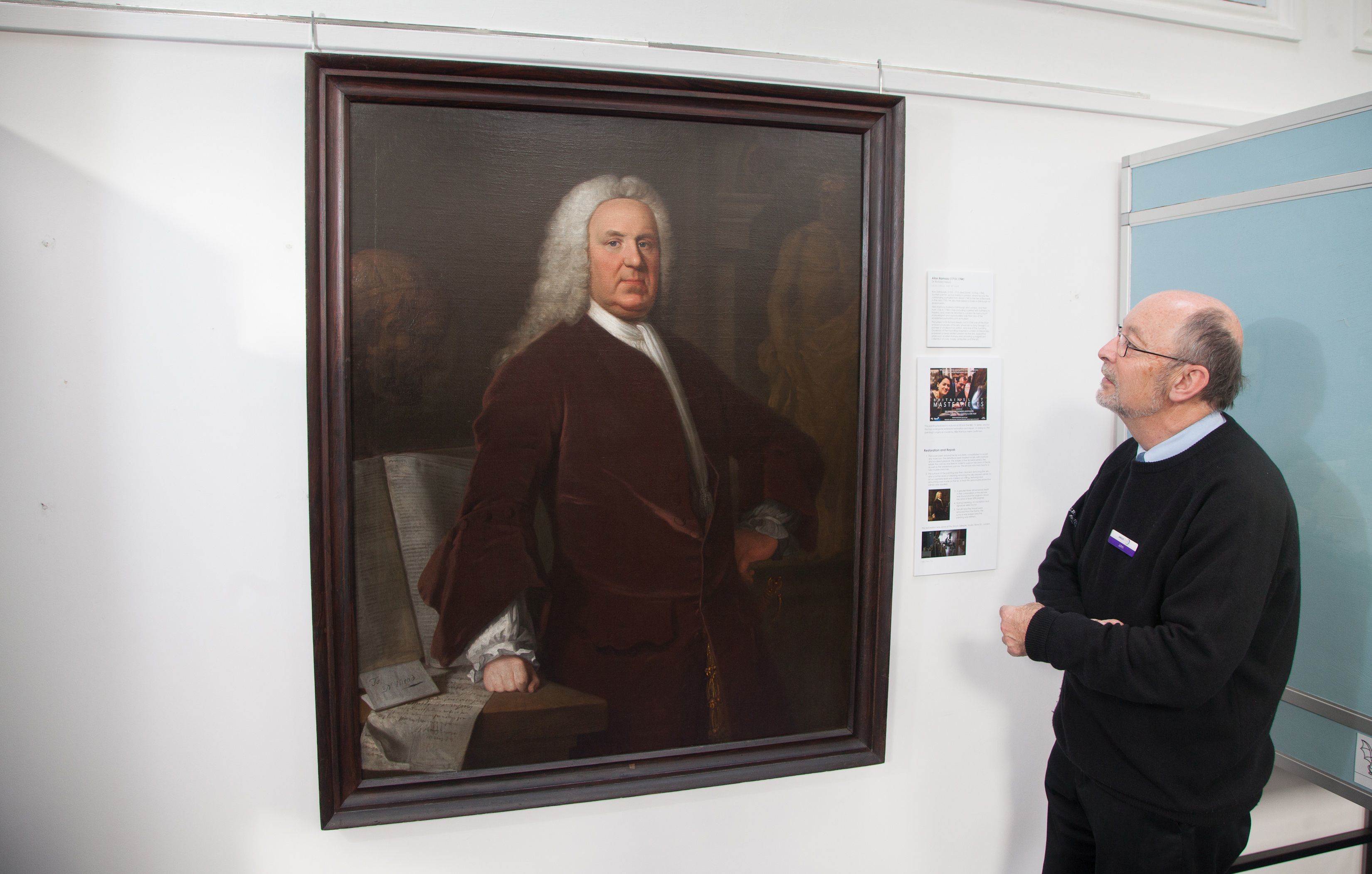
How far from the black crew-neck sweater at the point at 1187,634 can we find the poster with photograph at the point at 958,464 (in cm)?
40

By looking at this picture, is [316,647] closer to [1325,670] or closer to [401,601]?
[401,601]

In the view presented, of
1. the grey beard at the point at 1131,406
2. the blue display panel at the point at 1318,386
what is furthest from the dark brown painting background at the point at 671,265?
the blue display panel at the point at 1318,386

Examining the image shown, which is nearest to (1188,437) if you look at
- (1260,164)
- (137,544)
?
(1260,164)

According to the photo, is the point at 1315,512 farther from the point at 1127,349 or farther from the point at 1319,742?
the point at 1127,349

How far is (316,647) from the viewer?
1652 mm

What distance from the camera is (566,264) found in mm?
1716

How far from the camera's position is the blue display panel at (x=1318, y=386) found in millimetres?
1726

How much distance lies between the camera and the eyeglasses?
156 cm

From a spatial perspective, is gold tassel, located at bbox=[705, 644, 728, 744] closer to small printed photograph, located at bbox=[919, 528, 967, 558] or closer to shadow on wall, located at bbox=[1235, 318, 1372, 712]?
small printed photograph, located at bbox=[919, 528, 967, 558]

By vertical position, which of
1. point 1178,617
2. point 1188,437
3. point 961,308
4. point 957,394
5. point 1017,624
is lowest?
point 1017,624

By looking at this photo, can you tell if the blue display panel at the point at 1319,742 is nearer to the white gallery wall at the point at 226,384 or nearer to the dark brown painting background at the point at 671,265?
the white gallery wall at the point at 226,384

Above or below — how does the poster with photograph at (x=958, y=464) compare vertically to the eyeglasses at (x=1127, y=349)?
below

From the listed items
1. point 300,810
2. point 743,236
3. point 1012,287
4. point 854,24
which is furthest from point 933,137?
point 300,810

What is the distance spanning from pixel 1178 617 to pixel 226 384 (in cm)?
235
